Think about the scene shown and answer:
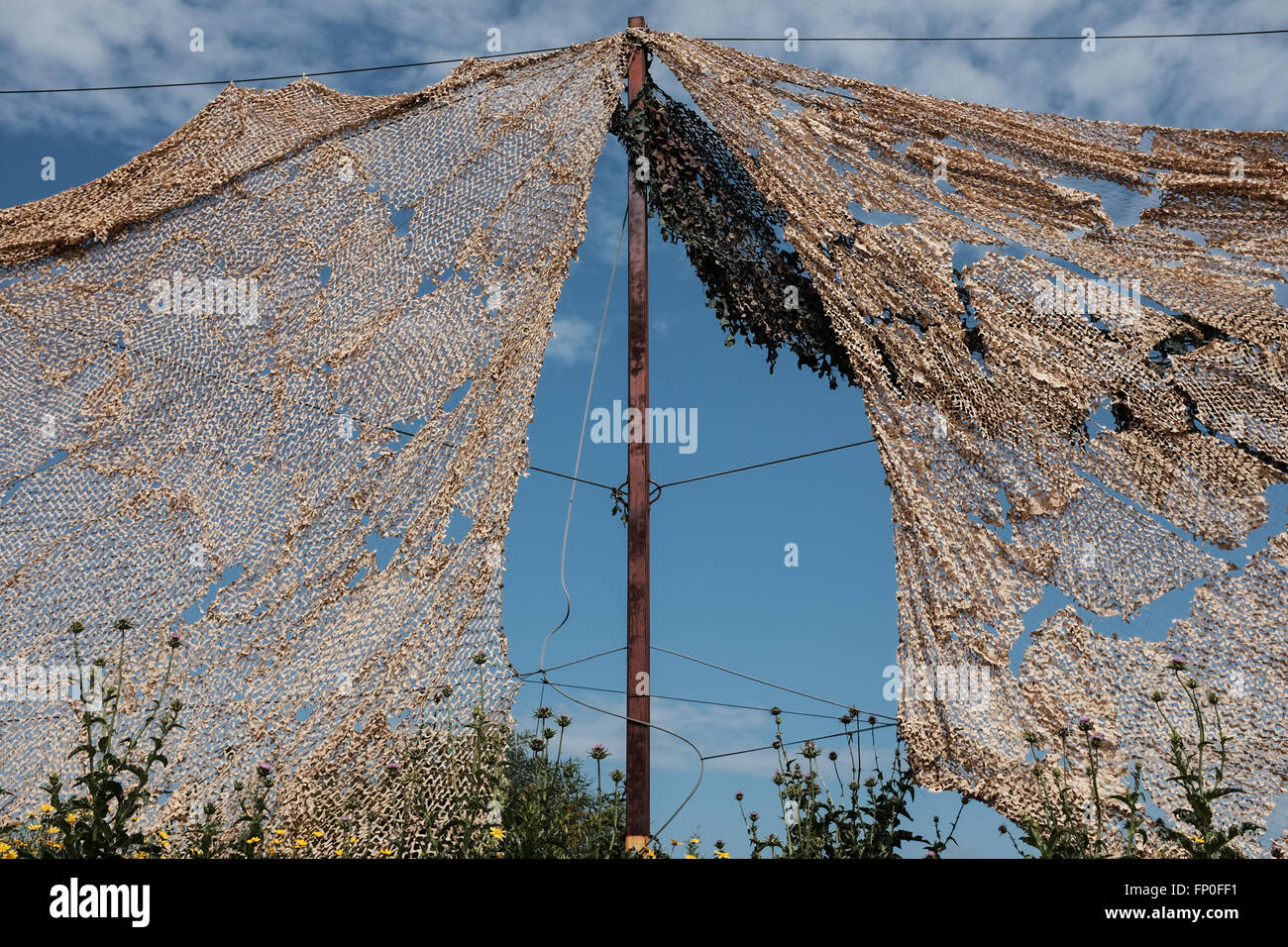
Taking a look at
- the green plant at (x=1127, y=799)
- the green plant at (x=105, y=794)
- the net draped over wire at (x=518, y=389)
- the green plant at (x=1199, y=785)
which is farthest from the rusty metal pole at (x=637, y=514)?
the green plant at (x=1199, y=785)

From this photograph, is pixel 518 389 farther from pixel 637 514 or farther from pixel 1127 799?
pixel 1127 799

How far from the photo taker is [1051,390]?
10.8ft

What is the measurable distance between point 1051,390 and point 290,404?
8.81 ft

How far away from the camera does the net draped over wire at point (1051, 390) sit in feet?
9.65

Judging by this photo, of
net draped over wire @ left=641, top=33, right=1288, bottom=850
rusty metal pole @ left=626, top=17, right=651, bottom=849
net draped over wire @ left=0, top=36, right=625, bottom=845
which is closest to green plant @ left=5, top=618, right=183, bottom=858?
net draped over wire @ left=0, top=36, right=625, bottom=845

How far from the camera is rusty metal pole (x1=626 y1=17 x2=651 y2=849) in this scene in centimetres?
374

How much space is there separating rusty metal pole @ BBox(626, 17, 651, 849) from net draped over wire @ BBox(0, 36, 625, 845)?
1.47ft

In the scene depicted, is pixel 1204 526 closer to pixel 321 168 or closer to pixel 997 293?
pixel 997 293

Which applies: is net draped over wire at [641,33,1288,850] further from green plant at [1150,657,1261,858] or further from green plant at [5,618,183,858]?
green plant at [5,618,183,858]

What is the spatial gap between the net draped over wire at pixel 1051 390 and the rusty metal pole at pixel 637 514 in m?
0.58

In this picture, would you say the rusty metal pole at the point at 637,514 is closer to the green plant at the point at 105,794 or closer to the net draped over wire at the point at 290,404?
the net draped over wire at the point at 290,404

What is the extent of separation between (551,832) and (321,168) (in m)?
2.71
